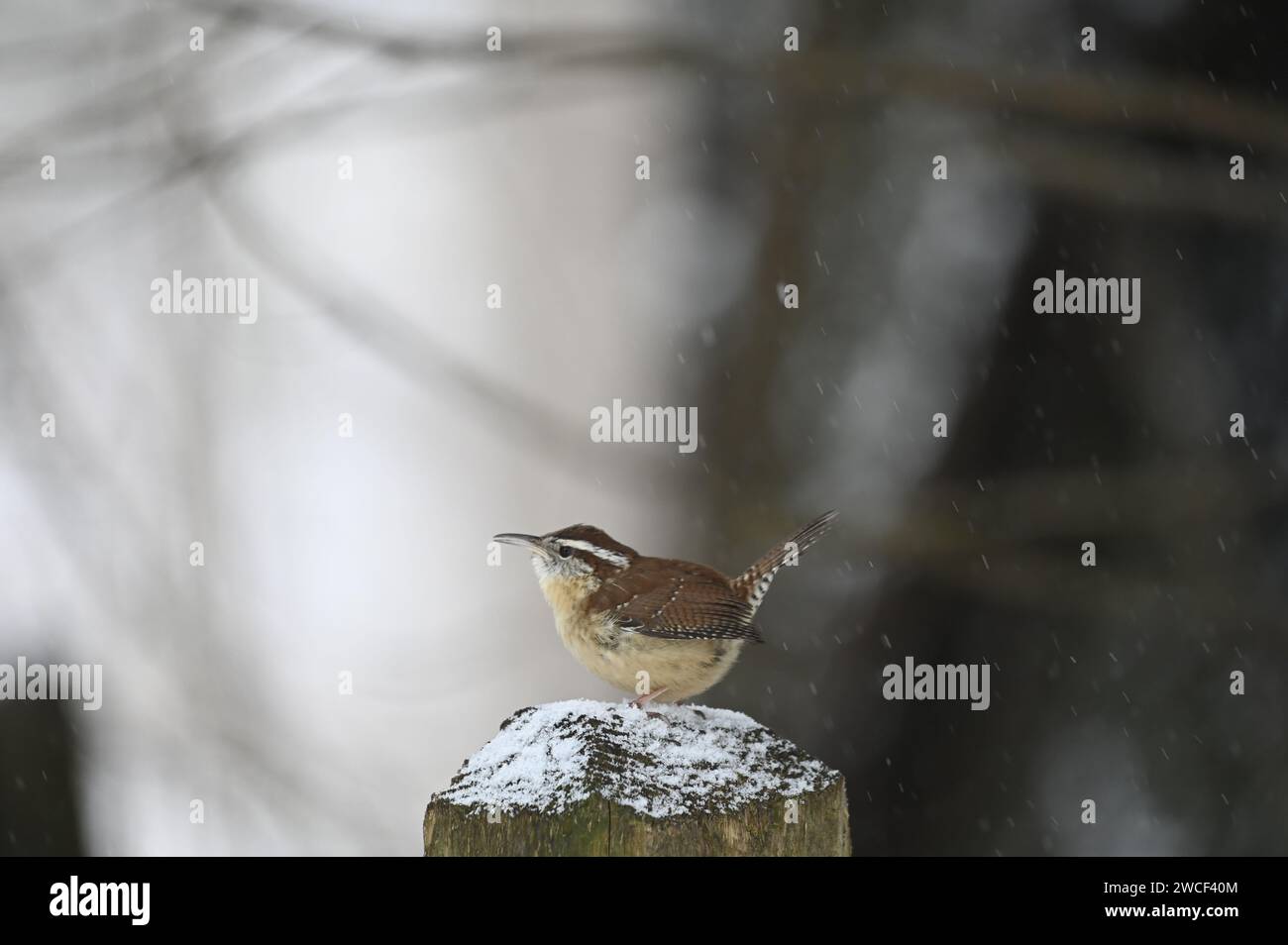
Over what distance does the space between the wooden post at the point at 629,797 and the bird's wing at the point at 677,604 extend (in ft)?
2.33

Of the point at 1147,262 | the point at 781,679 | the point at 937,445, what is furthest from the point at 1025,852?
the point at 1147,262

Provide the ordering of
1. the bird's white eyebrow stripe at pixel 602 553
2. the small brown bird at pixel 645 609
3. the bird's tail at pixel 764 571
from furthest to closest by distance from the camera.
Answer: the bird's tail at pixel 764 571 < the bird's white eyebrow stripe at pixel 602 553 < the small brown bird at pixel 645 609

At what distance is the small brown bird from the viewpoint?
3.08 m

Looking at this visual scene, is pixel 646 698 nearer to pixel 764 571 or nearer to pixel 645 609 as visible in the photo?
pixel 645 609

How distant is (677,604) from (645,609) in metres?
0.08

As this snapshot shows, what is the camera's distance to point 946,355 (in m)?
5.24

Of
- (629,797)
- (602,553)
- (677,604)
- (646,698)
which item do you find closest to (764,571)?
(677,604)

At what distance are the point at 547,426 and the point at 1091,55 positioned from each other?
8.92 ft

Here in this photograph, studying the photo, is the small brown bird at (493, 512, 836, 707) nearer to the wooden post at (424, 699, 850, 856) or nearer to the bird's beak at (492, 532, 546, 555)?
the bird's beak at (492, 532, 546, 555)

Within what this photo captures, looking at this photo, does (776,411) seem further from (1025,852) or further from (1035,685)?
(1025,852)

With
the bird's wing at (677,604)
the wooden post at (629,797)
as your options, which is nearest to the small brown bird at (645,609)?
the bird's wing at (677,604)

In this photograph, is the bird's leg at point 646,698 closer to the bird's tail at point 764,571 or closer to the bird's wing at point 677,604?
the bird's wing at point 677,604

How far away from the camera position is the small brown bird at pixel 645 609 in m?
3.08

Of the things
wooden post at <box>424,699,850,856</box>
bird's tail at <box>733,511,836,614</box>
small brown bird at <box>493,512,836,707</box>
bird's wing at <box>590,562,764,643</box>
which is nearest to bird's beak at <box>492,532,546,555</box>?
small brown bird at <box>493,512,836,707</box>
